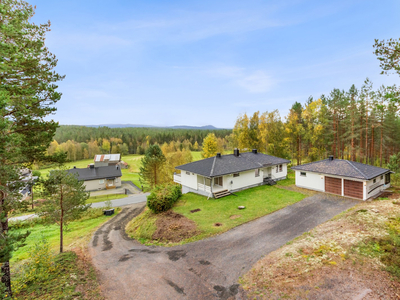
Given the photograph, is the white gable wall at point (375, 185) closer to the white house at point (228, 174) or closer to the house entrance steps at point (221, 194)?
the white house at point (228, 174)

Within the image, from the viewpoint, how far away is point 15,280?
8523 mm

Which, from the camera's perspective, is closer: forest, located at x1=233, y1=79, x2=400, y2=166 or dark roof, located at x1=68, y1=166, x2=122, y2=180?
forest, located at x1=233, y1=79, x2=400, y2=166

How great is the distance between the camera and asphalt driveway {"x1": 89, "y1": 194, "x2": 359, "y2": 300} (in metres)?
7.55

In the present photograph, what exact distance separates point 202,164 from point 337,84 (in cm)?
2963

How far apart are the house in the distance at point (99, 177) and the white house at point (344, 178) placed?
121ft

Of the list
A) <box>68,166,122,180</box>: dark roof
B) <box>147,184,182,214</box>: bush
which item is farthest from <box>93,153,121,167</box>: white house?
<box>147,184,182,214</box>: bush

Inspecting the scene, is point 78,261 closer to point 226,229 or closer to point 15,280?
point 15,280

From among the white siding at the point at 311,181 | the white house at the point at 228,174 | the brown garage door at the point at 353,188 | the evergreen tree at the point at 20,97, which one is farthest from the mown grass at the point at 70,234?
the brown garage door at the point at 353,188

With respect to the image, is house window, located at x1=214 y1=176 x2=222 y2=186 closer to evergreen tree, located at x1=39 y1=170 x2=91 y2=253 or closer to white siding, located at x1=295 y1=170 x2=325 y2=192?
white siding, located at x1=295 y1=170 x2=325 y2=192

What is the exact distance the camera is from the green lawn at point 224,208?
13688 mm

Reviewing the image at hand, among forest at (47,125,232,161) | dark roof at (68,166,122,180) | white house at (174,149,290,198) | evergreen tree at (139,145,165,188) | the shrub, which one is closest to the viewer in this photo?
the shrub

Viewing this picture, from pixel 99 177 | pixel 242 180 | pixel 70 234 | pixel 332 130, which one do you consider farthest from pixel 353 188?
pixel 99 177

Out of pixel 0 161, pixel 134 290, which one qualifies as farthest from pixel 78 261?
pixel 0 161

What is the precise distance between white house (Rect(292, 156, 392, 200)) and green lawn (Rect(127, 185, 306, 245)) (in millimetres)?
3032
